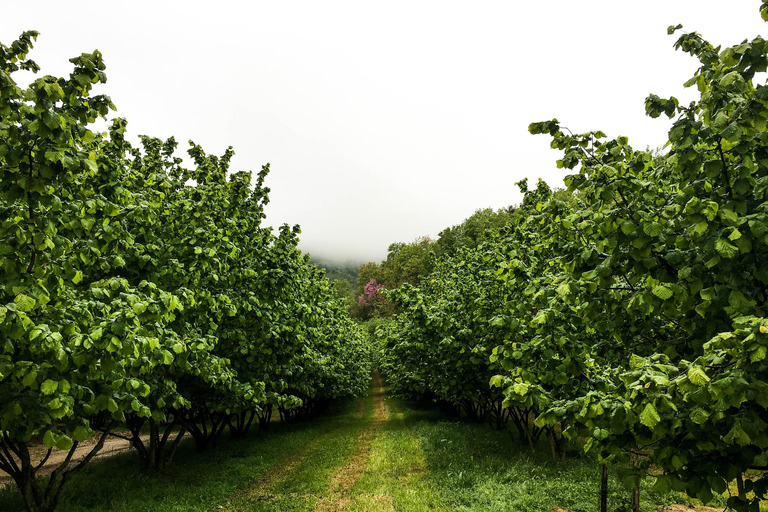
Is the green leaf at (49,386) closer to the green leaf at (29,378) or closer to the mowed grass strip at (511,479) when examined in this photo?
the green leaf at (29,378)

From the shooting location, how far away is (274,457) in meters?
15.1

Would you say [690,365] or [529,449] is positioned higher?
[690,365]

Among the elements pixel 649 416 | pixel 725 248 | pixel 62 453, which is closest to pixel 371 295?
pixel 62 453

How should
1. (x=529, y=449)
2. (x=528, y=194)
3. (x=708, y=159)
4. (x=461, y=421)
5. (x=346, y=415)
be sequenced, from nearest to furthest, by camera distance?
(x=708, y=159), (x=528, y=194), (x=529, y=449), (x=461, y=421), (x=346, y=415)

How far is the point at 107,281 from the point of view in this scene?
5.61 metres

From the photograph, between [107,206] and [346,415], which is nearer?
[107,206]

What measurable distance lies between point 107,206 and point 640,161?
651cm

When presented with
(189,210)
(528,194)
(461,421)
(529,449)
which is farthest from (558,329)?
(461,421)

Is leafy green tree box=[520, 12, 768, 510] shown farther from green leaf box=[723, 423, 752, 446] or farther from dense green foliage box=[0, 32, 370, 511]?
dense green foliage box=[0, 32, 370, 511]

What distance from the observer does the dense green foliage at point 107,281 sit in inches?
152

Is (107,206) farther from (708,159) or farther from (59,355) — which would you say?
(708,159)

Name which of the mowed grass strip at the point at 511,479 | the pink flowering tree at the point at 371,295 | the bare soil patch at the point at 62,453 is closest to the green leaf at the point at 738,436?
the mowed grass strip at the point at 511,479

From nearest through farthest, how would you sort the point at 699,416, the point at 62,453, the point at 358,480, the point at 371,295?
the point at 699,416 → the point at 358,480 → the point at 62,453 → the point at 371,295

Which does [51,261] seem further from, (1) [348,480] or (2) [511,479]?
(2) [511,479]
